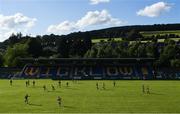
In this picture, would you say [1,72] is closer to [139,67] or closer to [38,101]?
[139,67]

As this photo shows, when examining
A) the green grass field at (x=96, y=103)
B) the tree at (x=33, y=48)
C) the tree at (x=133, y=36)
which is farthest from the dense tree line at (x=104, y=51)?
the green grass field at (x=96, y=103)

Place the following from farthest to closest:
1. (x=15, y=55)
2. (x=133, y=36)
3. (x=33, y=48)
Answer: (x=133, y=36), (x=33, y=48), (x=15, y=55)

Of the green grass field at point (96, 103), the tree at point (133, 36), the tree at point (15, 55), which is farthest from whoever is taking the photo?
the tree at point (133, 36)

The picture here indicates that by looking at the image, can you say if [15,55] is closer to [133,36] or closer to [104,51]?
[104,51]

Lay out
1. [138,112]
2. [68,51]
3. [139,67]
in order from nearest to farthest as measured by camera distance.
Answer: [138,112] → [139,67] → [68,51]

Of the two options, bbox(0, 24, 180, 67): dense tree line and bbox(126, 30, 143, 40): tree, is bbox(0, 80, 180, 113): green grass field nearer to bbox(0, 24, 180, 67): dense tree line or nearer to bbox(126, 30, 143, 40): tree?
bbox(0, 24, 180, 67): dense tree line

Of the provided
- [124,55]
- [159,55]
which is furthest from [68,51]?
[159,55]

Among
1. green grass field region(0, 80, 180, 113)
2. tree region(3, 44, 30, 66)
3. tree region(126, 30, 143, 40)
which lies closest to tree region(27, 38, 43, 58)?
tree region(3, 44, 30, 66)

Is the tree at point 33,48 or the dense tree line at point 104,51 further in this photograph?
the tree at point 33,48

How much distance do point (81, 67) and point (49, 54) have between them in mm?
60980

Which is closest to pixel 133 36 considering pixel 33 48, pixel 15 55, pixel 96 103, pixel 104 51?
pixel 104 51

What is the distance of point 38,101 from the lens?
168 ft

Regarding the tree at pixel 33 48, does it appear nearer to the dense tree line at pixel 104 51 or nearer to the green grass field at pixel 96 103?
the dense tree line at pixel 104 51

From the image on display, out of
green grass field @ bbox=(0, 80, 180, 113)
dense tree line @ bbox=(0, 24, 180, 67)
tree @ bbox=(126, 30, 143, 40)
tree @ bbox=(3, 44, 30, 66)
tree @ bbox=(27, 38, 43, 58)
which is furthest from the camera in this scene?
tree @ bbox=(126, 30, 143, 40)
